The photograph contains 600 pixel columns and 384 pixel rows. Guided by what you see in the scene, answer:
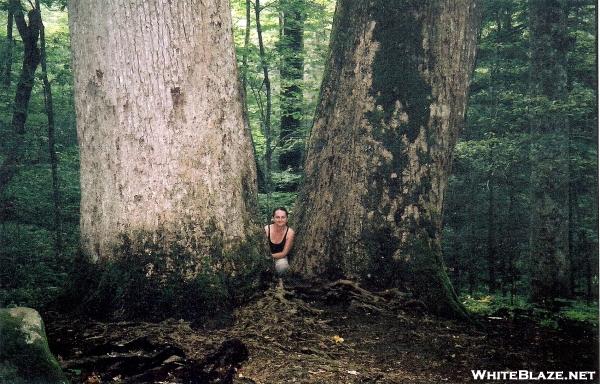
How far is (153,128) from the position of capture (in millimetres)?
3434

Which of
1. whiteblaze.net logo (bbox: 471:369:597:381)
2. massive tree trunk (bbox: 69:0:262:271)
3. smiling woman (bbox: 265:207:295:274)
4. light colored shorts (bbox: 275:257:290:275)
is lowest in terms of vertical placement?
whiteblaze.net logo (bbox: 471:369:597:381)

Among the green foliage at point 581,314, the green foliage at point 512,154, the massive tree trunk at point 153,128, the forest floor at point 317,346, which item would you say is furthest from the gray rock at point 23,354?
the green foliage at point 512,154

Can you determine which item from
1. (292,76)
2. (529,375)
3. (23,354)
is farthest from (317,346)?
(292,76)

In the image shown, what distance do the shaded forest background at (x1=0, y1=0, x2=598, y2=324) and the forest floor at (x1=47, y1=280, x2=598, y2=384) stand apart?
77.6 inches

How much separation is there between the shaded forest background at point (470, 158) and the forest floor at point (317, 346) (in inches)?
77.6

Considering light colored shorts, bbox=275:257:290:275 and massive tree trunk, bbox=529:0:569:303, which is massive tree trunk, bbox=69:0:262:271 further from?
massive tree trunk, bbox=529:0:569:303

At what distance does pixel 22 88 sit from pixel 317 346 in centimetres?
872

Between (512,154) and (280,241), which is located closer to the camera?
(280,241)

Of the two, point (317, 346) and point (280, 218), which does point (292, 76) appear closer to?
point (280, 218)

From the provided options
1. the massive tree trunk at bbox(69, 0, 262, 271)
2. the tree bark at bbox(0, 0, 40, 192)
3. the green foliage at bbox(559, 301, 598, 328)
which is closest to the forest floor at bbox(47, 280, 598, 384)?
the massive tree trunk at bbox(69, 0, 262, 271)

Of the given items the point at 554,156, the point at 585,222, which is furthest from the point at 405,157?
the point at 585,222

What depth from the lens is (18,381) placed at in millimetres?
2301

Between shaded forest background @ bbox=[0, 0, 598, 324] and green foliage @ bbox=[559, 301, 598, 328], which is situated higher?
shaded forest background @ bbox=[0, 0, 598, 324]

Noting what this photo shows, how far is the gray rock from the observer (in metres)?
2.31
